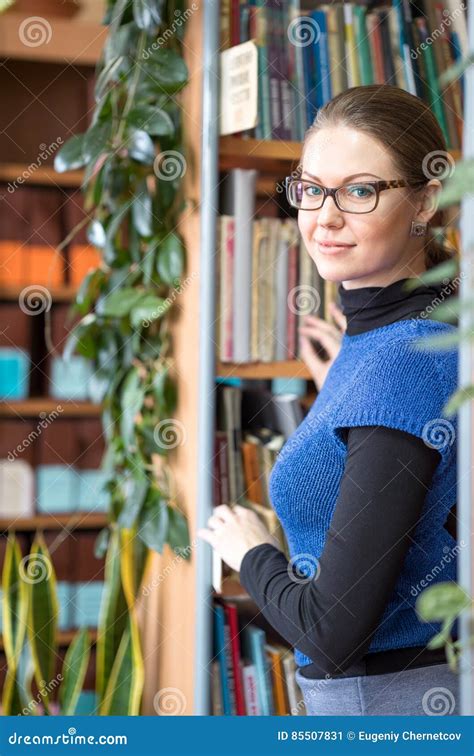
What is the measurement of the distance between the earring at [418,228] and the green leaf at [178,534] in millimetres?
935

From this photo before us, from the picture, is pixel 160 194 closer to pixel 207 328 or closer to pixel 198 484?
pixel 207 328

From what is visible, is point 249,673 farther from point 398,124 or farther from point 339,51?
point 339,51

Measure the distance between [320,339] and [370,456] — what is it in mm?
820

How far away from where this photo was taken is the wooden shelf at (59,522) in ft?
9.27

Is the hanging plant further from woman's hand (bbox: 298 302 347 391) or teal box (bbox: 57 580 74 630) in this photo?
teal box (bbox: 57 580 74 630)

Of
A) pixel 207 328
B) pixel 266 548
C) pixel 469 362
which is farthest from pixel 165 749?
pixel 207 328

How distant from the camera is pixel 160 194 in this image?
1.95m

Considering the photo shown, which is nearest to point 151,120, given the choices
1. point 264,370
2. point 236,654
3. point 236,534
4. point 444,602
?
point 264,370

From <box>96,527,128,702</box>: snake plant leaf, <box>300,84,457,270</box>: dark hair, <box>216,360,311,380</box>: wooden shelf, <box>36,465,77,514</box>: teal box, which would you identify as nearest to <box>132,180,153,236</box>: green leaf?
<box>216,360,311,380</box>: wooden shelf

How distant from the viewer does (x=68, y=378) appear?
289 centimetres

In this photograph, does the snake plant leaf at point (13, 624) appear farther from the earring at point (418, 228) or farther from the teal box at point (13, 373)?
the earring at point (418, 228)

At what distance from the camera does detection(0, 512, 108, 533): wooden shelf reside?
2.82 meters

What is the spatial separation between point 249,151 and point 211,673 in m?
1.03

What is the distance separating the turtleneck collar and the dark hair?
0.28ft
